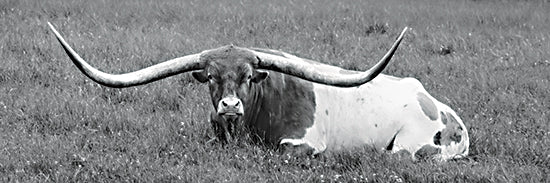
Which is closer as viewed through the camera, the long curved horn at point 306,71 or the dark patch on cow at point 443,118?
the long curved horn at point 306,71

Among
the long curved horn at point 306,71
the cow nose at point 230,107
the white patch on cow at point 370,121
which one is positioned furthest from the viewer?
the white patch on cow at point 370,121

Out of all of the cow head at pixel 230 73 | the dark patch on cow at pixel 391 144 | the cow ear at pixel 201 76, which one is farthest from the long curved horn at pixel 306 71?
the dark patch on cow at pixel 391 144

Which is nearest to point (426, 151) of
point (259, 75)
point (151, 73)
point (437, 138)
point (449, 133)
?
point (437, 138)

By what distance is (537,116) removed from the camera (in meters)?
8.05

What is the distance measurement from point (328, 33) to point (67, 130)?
16.4 ft

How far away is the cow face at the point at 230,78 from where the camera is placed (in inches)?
246

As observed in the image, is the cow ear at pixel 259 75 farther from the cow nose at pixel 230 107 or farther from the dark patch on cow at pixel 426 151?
the dark patch on cow at pixel 426 151

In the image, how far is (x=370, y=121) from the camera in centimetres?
714

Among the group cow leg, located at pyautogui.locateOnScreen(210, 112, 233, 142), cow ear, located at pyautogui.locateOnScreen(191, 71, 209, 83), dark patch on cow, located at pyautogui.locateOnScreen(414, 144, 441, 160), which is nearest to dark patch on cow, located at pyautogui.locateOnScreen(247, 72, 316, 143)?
cow leg, located at pyautogui.locateOnScreen(210, 112, 233, 142)

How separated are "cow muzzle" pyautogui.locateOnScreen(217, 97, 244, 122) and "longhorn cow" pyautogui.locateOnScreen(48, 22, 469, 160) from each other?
23 centimetres

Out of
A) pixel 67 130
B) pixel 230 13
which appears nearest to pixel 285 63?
pixel 67 130

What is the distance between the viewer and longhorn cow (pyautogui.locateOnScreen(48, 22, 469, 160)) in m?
6.60

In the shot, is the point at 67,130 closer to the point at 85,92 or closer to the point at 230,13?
the point at 85,92

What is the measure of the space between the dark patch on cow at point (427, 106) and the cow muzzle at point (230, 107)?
1664 millimetres
